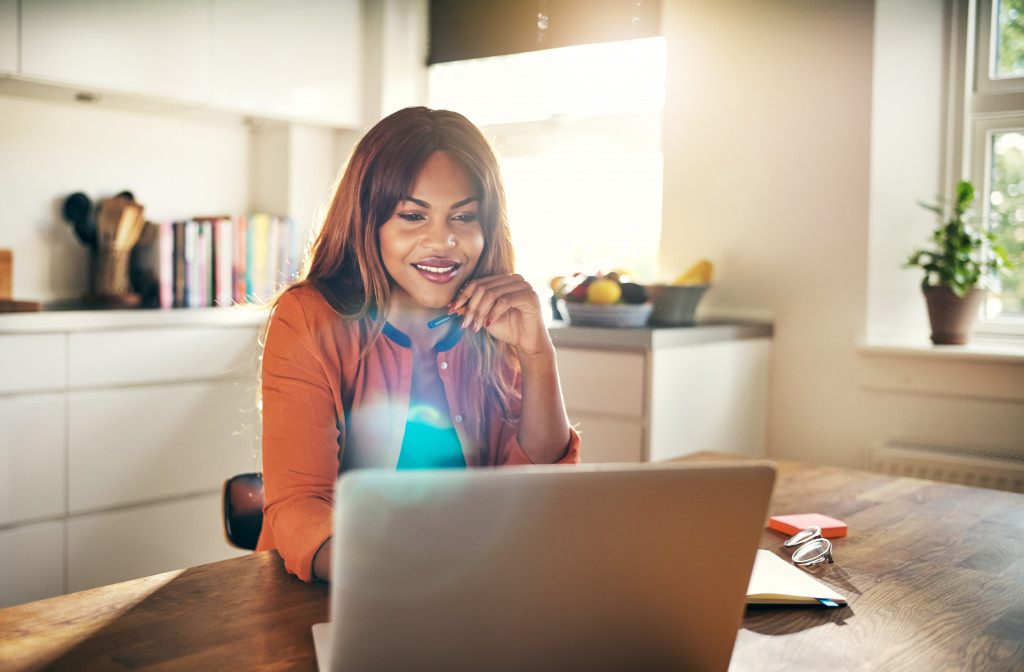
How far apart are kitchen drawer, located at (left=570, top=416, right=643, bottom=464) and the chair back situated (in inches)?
47.8

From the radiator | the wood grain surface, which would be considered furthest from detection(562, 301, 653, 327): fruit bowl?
the wood grain surface

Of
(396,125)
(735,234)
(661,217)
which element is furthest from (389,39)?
(396,125)

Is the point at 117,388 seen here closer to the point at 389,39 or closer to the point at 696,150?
the point at 389,39

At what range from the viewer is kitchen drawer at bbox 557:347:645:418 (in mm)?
2320

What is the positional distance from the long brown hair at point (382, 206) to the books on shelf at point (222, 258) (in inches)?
71.2

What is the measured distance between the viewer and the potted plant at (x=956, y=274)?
246cm

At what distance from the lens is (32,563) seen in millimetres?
2402

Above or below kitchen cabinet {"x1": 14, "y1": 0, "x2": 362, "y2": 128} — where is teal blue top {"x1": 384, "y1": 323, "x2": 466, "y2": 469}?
below

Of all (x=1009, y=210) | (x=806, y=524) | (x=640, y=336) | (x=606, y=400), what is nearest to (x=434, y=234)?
(x=806, y=524)

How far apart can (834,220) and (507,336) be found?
171 cm

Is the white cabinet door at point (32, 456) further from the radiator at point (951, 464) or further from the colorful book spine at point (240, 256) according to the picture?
the radiator at point (951, 464)

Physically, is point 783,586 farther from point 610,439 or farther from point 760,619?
point 610,439

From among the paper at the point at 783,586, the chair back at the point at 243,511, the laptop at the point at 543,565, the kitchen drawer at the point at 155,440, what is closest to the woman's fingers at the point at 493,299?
the chair back at the point at 243,511

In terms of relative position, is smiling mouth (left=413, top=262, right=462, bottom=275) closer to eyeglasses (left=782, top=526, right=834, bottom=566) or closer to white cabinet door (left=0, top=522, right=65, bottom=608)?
eyeglasses (left=782, top=526, right=834, bottom=566)
